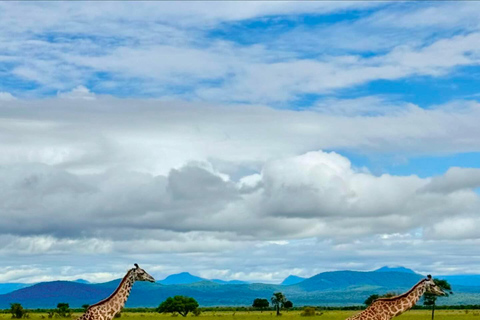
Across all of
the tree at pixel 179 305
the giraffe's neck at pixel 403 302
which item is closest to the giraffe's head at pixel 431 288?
the giraffe's neck at pixel 403 302

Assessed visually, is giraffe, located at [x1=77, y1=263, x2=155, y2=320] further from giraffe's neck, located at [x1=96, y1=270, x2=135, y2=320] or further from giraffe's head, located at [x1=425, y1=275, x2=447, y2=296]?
giraffe's head, located at [x1=425, y1=275, x2=447, y2=296]

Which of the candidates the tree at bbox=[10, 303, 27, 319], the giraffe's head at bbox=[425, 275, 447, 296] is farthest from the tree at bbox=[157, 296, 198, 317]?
the giraffe's head at bbox=[425, 275, 447, 296]

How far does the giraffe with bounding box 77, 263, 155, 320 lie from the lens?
2705 cm

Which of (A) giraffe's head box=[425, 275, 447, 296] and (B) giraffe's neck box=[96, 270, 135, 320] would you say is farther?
(B) giraffe's neck box=[96, 270, 135, 320]

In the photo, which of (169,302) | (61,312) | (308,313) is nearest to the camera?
(61,312)

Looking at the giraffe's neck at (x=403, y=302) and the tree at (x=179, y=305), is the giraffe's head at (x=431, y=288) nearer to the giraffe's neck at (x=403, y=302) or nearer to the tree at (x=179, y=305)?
the giraffe's neck at (x=403, y=302)

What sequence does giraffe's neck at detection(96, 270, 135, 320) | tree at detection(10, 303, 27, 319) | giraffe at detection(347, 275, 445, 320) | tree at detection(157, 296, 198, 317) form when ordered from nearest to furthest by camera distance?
1. giraffe at detection(347, 275, 445, 320)
2. giraffe's neck at detection(96, 270, 135, 320)
3. tree at detection(10, 303, 27, 319)
4. tree at detection(157, 296, 198, 317)

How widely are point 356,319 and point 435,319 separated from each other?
7754cm

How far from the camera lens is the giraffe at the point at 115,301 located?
88.7 feet

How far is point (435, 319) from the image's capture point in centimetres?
9981

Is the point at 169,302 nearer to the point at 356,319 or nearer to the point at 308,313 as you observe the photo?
the point at 308,313

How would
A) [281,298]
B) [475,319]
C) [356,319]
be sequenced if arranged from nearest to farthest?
1. [356,319]
2. [475,319]
3. [281,298]

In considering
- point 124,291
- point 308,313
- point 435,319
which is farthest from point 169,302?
point 124,291

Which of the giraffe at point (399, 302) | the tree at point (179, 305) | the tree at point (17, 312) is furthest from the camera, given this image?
the tree at point (179, 305)
